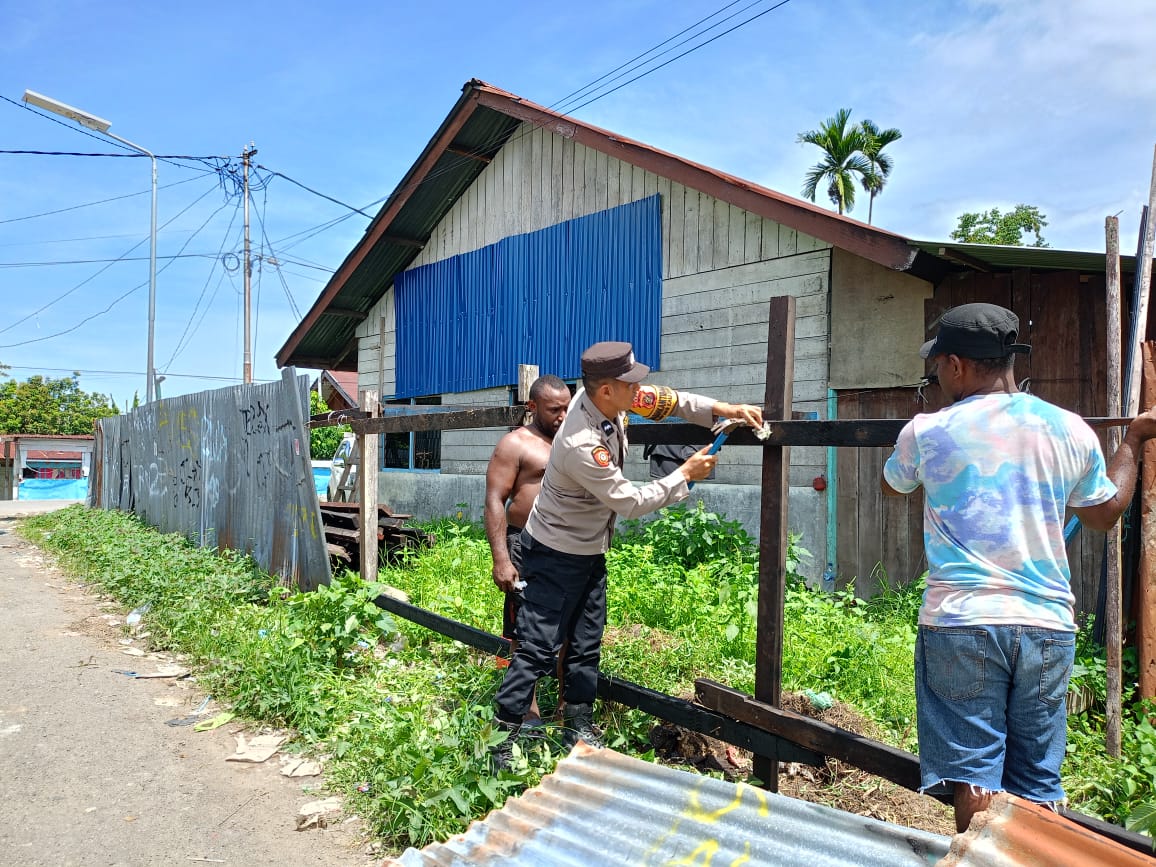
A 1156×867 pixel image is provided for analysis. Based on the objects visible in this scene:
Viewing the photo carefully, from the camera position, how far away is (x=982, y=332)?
209cm

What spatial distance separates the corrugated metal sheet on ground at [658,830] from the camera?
2199 mm

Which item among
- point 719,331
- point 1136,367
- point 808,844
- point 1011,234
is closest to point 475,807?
point 808,844

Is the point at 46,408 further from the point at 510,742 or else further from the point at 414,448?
the point at 510,742

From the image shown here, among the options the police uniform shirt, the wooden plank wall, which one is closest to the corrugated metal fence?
the police uniform shirt

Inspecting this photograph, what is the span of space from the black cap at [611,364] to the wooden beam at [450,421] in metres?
1.30

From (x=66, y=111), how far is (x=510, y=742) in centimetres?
1589

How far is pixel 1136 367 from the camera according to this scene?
3.50 metres

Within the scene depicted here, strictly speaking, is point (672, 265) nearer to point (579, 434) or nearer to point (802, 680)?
point (802, 680)

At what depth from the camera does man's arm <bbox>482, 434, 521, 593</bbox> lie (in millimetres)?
3750

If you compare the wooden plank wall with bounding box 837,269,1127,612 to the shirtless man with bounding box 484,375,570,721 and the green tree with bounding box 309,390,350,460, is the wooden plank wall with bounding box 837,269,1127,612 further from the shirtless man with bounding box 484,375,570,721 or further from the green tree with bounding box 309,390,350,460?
the green tree with bounding box 309,390,350,460

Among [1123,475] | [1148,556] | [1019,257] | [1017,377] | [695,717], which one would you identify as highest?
[1019,257]

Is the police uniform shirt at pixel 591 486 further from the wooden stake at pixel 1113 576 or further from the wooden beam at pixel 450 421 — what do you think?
the wooden stake at pixel 1113 576

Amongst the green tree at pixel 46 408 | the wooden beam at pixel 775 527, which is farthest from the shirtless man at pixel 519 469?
the green tree at pixel 46 408

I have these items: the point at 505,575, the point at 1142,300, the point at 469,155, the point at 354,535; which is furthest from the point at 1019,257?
the point at 469,155
